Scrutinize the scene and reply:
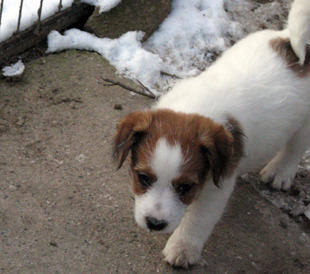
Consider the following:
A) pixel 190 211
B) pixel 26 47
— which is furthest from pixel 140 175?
pixel 26 47

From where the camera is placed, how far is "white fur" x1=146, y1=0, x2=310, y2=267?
3637mm

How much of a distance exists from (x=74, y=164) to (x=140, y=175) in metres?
1.41

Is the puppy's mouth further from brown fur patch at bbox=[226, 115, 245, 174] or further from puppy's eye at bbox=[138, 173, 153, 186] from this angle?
brown fur patch at bbox=[226, 115, 245, 174]

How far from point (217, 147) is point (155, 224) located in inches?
27.9

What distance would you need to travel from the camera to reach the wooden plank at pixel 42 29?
17.5 feet

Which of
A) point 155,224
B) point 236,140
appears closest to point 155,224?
→ point 155,224

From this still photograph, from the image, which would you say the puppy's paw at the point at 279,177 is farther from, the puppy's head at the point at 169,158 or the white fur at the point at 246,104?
the puppy's head at the point at 169,158

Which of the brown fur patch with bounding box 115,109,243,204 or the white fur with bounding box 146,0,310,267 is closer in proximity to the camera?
the brown fur patch with bounding box 115,109,243,204

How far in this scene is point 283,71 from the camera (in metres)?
4.11

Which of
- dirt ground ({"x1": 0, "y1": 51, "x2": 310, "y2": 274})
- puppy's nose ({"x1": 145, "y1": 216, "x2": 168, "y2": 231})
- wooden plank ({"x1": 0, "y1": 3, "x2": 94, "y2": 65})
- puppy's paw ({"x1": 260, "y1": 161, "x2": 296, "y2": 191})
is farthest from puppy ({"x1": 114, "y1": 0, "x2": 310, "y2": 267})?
wooden plank ({"x1": 0, "y1": 3, "x2": 94, "y2": 65})

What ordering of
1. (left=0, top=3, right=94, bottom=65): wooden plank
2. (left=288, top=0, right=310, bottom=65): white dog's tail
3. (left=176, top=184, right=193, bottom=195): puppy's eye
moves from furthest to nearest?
(left=0, top=3, right=94, bottom=65): wooden plank, (left=288, top=0, right=310, bottom=65): white dog's tail, (left=176, top=184, right=193, bottom=195): puppy's eye

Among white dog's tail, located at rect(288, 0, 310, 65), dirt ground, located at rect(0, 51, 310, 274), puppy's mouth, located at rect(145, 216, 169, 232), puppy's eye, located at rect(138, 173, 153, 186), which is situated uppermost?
white dog's tail, located at rect(288, 0, 310, 65)

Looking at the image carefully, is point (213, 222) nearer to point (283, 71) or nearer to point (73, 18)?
point (283, 71)

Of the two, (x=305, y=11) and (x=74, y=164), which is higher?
(x=305, y=11)
